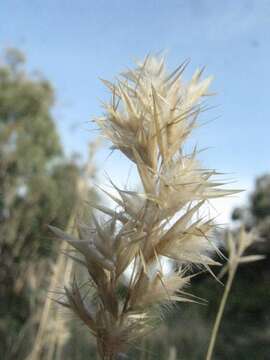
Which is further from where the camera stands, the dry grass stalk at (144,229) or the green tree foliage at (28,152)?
the green tree foliage at (28,152)

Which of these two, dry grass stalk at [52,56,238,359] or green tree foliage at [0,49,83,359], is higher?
green tree foliage at [0,49,83,359]

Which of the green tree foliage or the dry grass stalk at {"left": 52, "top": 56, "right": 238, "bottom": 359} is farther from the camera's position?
the green tree foliage

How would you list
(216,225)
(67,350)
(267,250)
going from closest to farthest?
1. (216,225)
2. (67,350)
3. (267,250)

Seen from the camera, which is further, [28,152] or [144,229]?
[28,152]

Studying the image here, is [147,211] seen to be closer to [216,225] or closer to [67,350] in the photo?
[216,225]

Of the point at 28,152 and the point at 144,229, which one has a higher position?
the point at 28,152

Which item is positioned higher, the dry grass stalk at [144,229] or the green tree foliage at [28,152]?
the green tree foliage at [28,152]

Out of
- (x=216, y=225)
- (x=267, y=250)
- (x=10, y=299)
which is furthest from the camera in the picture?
(x=267, y=250)

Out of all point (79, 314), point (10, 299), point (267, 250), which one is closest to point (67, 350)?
point (79, 314)
